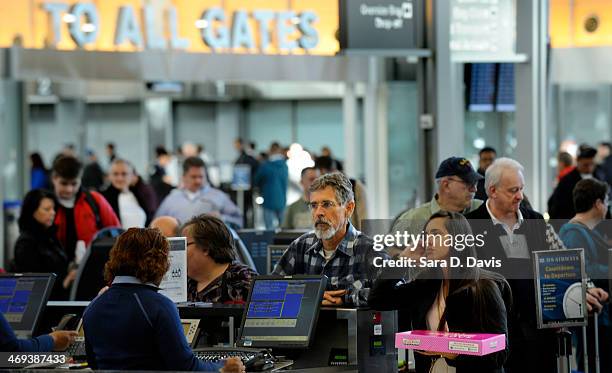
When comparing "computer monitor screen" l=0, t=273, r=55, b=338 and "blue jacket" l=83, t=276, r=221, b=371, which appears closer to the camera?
"blue jacket" l=83, t=276, r=221, b=371

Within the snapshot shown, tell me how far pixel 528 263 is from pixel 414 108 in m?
14.8

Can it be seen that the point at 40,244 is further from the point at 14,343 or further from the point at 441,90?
the point at 14,343

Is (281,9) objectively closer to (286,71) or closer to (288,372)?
(286,71)

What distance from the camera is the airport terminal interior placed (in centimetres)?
570

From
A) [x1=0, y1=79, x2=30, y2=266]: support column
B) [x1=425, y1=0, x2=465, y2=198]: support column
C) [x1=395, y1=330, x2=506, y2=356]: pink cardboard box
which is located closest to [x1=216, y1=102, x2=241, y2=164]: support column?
[x1=0, y1=79, x2=30, y2=266]: support column

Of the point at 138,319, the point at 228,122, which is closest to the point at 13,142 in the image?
the point at 228,122

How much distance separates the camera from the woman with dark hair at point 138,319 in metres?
4.96

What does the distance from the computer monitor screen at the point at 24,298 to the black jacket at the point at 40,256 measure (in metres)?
2.59

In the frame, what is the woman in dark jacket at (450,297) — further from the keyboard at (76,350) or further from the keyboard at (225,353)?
the keyboard at (76,350)

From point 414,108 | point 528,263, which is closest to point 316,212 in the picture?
point 528,263

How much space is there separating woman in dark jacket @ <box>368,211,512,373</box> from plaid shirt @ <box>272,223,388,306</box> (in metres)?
0.28

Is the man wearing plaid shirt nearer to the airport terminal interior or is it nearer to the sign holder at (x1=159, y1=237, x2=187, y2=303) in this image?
the airport terminal interior

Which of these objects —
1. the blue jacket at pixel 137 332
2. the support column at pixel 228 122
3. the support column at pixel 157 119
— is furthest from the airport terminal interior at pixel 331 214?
the support column at pixel 228 122

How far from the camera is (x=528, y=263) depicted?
21.8 ft
